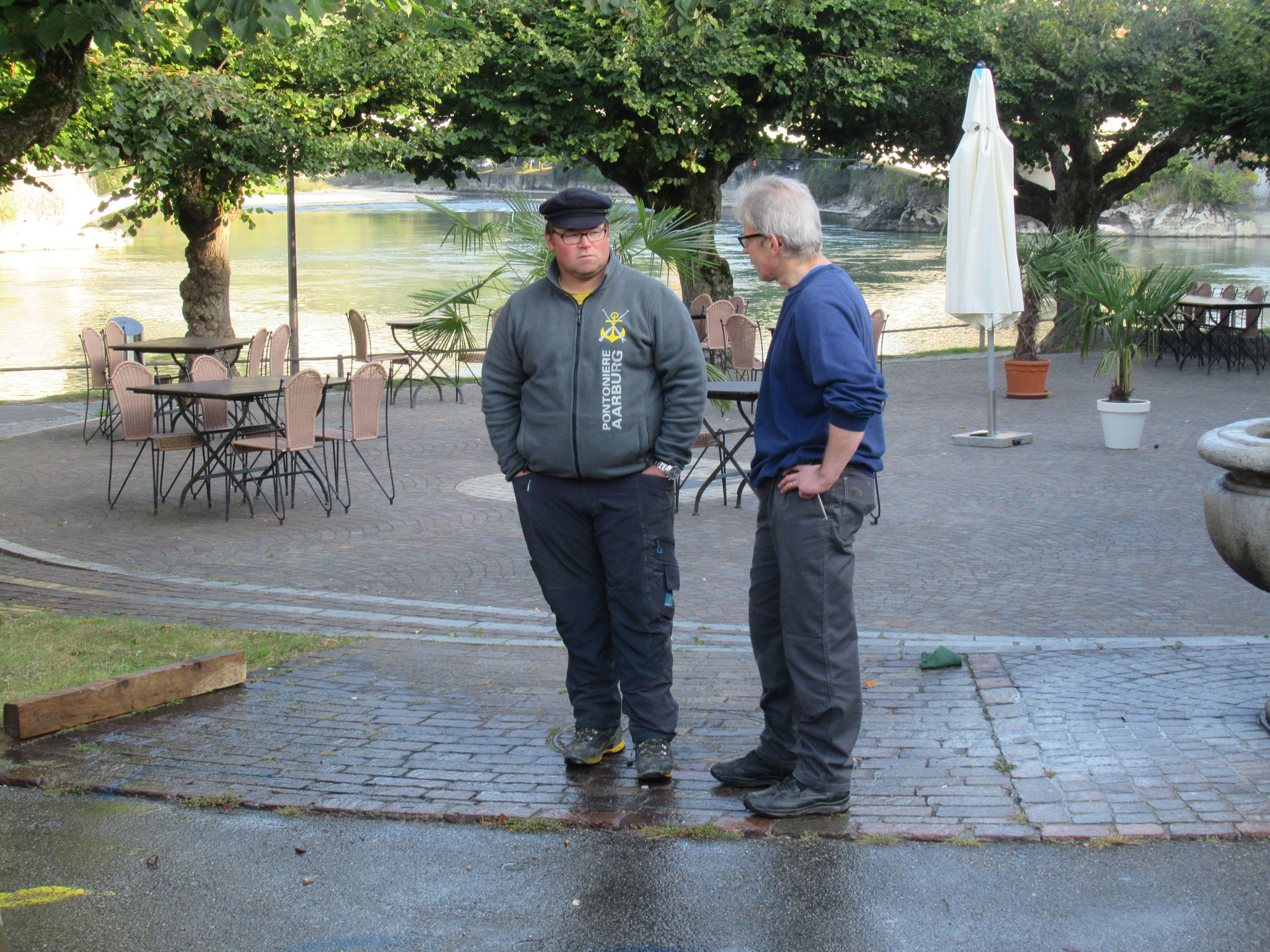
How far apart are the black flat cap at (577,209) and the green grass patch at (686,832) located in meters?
1.83

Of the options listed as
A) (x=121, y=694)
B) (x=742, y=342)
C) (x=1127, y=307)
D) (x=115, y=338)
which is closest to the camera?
(x=121, y=694)

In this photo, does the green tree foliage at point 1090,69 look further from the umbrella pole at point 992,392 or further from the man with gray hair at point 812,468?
the man with gray hair at point 812,468

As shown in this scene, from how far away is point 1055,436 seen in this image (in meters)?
12.1

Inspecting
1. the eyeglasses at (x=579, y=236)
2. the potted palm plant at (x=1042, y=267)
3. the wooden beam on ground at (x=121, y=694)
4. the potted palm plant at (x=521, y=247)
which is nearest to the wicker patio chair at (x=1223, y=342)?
the potted palm plant at (x=1042, y=267)

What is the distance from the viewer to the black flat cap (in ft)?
12.3

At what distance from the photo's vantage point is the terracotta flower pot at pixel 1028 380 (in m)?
14.7

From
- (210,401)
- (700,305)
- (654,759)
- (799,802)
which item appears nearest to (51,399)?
(210,401)

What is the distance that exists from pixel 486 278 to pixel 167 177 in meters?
7.18

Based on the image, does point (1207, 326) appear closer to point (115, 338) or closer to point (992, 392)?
point (992, 392)

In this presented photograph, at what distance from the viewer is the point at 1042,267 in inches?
563

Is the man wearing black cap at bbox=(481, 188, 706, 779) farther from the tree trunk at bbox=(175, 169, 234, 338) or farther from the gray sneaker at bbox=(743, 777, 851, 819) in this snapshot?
the tree trunk at bbox=(175, 169, 234, 338)

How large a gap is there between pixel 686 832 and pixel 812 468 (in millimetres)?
1133

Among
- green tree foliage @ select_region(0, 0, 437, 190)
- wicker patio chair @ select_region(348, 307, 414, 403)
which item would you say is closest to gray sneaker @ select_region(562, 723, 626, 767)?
green tree foliage @ select_region(0, 0, 437, 190)

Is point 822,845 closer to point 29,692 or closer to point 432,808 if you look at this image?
point 432,808
